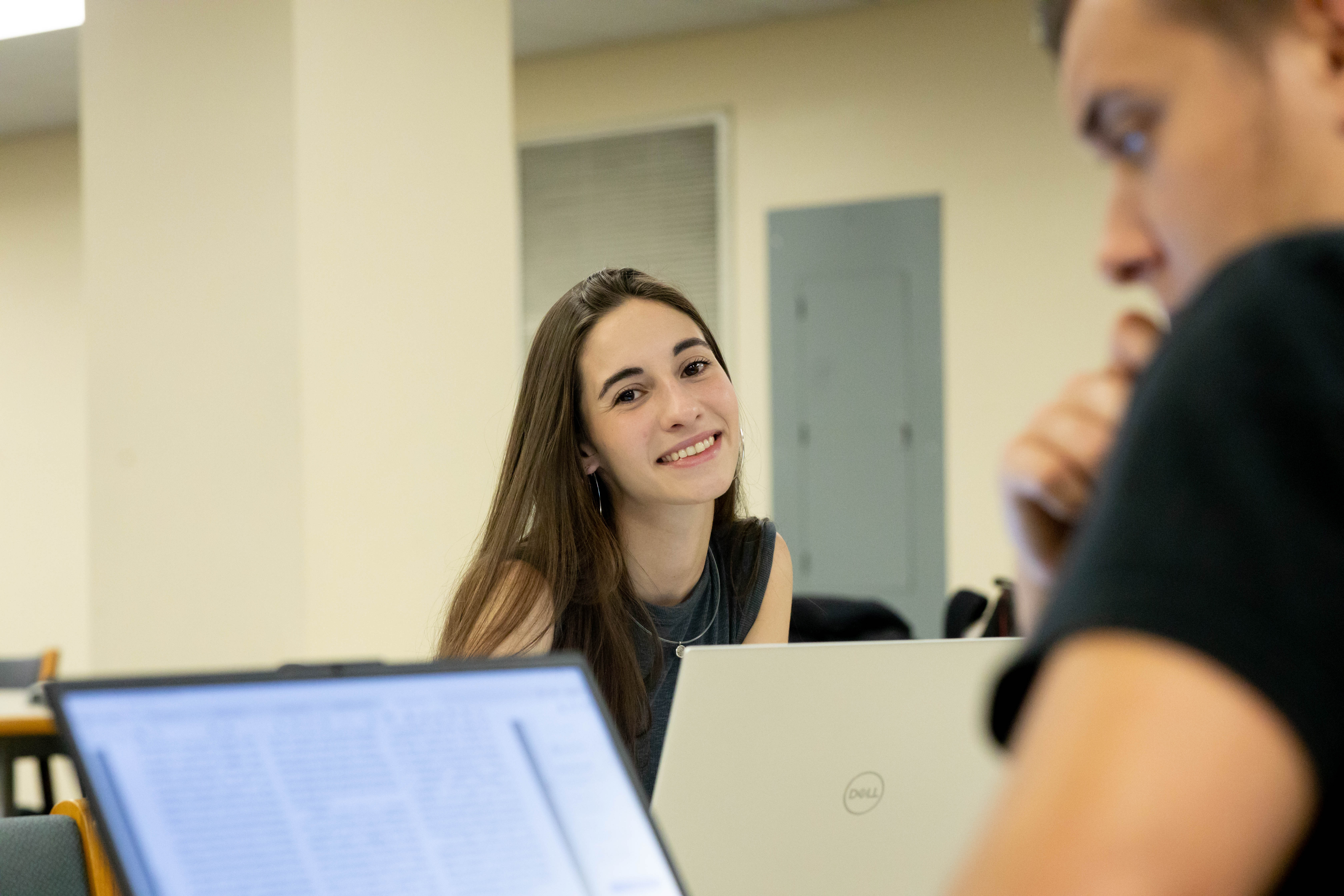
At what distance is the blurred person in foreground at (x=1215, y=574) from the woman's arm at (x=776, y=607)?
1.65 m

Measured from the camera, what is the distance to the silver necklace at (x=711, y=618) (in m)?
1.87

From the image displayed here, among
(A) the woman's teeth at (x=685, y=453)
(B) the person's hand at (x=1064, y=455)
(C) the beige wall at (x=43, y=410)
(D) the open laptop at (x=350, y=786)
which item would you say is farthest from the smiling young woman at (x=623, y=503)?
(C) the beige wall at (x=43, y=410)

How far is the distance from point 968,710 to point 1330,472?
88cm

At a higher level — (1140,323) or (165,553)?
(1140,323)

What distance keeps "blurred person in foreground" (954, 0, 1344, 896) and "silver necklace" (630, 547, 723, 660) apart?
139 centimetres

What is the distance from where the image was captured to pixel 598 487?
2.07m

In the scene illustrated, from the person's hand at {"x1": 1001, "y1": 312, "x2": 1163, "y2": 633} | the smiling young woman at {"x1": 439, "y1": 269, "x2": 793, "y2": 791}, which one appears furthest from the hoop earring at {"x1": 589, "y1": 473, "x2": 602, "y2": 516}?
the person's hand at {"x1": 1001, "y1": 312, "x2": 1163, "y2": 633}

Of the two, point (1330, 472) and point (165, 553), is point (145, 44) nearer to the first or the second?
point (165, 553)

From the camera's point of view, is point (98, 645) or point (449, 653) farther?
point (98, 645)

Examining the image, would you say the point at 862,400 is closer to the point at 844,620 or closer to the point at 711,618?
the point at 844,620

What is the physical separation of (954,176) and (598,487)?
10.7ft

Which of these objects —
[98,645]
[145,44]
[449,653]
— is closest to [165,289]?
[145,44]

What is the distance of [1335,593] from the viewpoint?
1.10 ft

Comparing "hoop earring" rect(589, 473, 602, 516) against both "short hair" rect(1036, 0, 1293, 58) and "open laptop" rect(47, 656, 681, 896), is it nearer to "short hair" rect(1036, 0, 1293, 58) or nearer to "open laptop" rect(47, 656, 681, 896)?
"open laptop" rect(47, 656, 681, 896)
